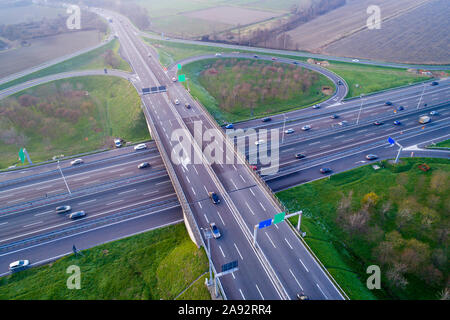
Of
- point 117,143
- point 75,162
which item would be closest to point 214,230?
point 75,162

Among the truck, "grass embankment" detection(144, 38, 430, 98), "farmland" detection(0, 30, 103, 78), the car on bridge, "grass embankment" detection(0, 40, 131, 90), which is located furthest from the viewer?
"farmland" detection(0, 30, 103, 78)

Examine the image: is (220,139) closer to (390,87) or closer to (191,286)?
(191,286)

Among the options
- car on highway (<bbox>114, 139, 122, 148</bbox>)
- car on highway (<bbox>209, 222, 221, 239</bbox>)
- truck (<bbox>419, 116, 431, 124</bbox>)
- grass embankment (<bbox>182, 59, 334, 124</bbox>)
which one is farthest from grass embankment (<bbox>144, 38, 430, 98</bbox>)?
car on highway (<bbox>209, 222, 221, 239</bbox>)

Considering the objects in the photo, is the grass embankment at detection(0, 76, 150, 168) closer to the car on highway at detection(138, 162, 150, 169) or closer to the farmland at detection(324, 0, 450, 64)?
the car on highway at detection(138, 162, 150, 169)

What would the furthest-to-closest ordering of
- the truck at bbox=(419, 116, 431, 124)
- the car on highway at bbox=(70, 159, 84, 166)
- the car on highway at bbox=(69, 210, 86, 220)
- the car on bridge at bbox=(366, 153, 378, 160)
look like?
the truck at bbox=(419, 116, 431, 124)
the car on highway at bbox=(70, 159, 84, 166)
the car on bridge at bbox=(366, 153, 378, 160)
the car on highway at bbox=(69, 210, 86, 220)

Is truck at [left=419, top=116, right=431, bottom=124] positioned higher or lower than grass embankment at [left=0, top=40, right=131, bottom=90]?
lower

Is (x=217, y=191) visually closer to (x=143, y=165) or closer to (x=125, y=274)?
(x=125, y=274)

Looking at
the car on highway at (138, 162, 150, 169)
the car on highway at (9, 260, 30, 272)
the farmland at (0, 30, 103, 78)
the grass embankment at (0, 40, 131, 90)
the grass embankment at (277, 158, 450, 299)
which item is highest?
the farmland at (0, 30, 103, 78)
